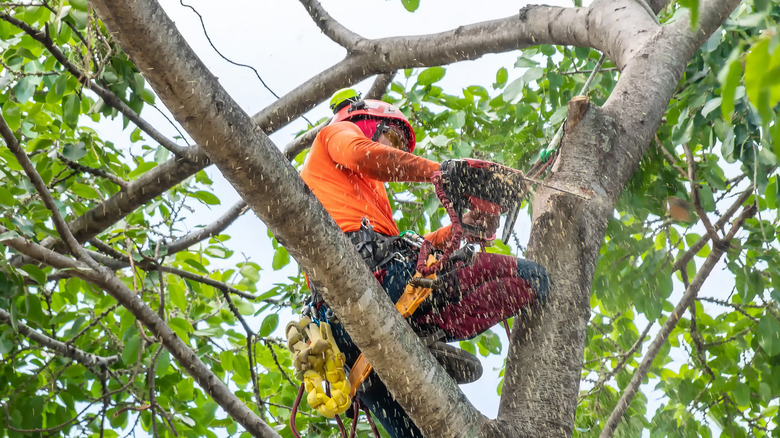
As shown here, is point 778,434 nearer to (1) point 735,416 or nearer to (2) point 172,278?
(1) point 735,416

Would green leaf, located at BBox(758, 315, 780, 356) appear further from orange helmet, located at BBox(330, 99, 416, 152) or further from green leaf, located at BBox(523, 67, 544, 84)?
orange helmet, located at BBox(330, 99, 416, 152)

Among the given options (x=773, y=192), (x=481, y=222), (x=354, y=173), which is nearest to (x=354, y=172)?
(x=354, y=173)

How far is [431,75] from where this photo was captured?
12.6 ft

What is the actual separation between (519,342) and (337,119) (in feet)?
3.32

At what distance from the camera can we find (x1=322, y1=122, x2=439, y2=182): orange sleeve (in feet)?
7.91

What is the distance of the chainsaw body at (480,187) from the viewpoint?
2332mm

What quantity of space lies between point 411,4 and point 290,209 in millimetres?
1852

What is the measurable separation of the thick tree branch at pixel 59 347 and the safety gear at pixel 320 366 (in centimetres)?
148

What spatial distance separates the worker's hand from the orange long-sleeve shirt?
0.17 m

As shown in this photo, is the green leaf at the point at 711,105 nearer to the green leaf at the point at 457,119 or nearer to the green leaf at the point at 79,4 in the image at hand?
the green leaf at the point at 457,119

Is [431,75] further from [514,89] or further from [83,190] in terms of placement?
[83,190]

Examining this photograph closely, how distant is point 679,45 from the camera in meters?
2.91

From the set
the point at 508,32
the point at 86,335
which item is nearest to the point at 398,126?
the point at 508,32

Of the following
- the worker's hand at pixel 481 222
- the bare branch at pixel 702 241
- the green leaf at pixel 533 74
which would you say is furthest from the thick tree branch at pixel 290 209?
the green leaf at pixel 533 74
